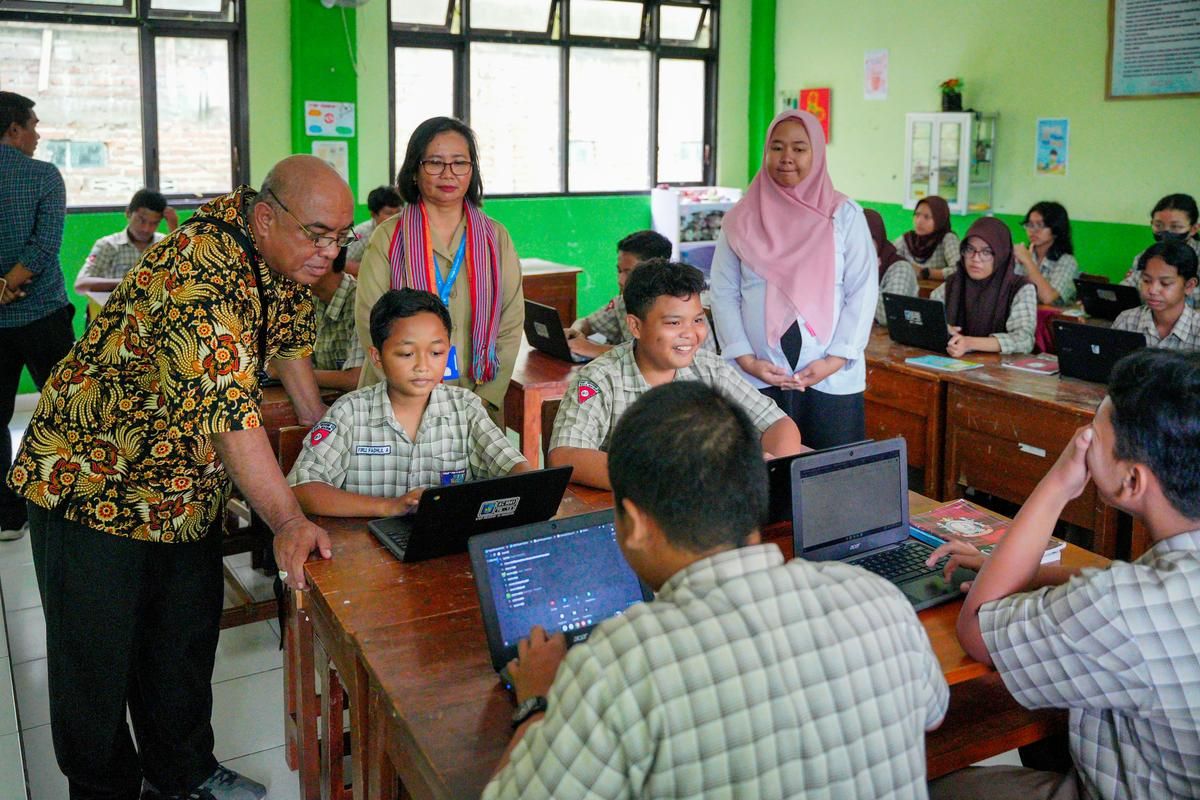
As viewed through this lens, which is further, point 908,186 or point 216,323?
point 908,186

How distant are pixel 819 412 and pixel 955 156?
4.70 m

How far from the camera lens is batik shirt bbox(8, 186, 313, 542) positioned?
6.20 ft

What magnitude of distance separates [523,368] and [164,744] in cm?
201

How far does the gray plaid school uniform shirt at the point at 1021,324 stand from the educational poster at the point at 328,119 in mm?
4693

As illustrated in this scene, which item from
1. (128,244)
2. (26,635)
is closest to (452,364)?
(26,635)

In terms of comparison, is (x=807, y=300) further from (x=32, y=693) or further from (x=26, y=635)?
(x=26, y=635)

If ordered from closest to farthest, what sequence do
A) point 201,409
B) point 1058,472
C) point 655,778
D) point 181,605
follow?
1. point 655,778
2. point 1058,472
3. point 201,409
4. point 181,605

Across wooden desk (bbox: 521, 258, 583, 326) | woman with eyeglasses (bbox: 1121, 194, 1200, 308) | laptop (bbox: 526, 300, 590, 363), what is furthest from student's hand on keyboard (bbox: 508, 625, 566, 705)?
woman with eyeglasses (bbox: 1121, 194, 1200, 308)

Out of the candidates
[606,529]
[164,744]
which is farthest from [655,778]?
[164,744]

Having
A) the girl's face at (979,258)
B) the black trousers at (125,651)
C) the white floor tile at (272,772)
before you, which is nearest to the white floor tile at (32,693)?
the white floor tile at (272,772)

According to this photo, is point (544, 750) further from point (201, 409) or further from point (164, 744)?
point (164, 744)

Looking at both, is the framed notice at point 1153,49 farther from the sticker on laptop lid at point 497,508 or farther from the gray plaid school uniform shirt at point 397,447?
the sticker on laptop lid at point 497,508

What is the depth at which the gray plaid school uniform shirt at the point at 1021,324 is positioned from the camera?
4.50 meters

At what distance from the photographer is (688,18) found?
29.1 ft
